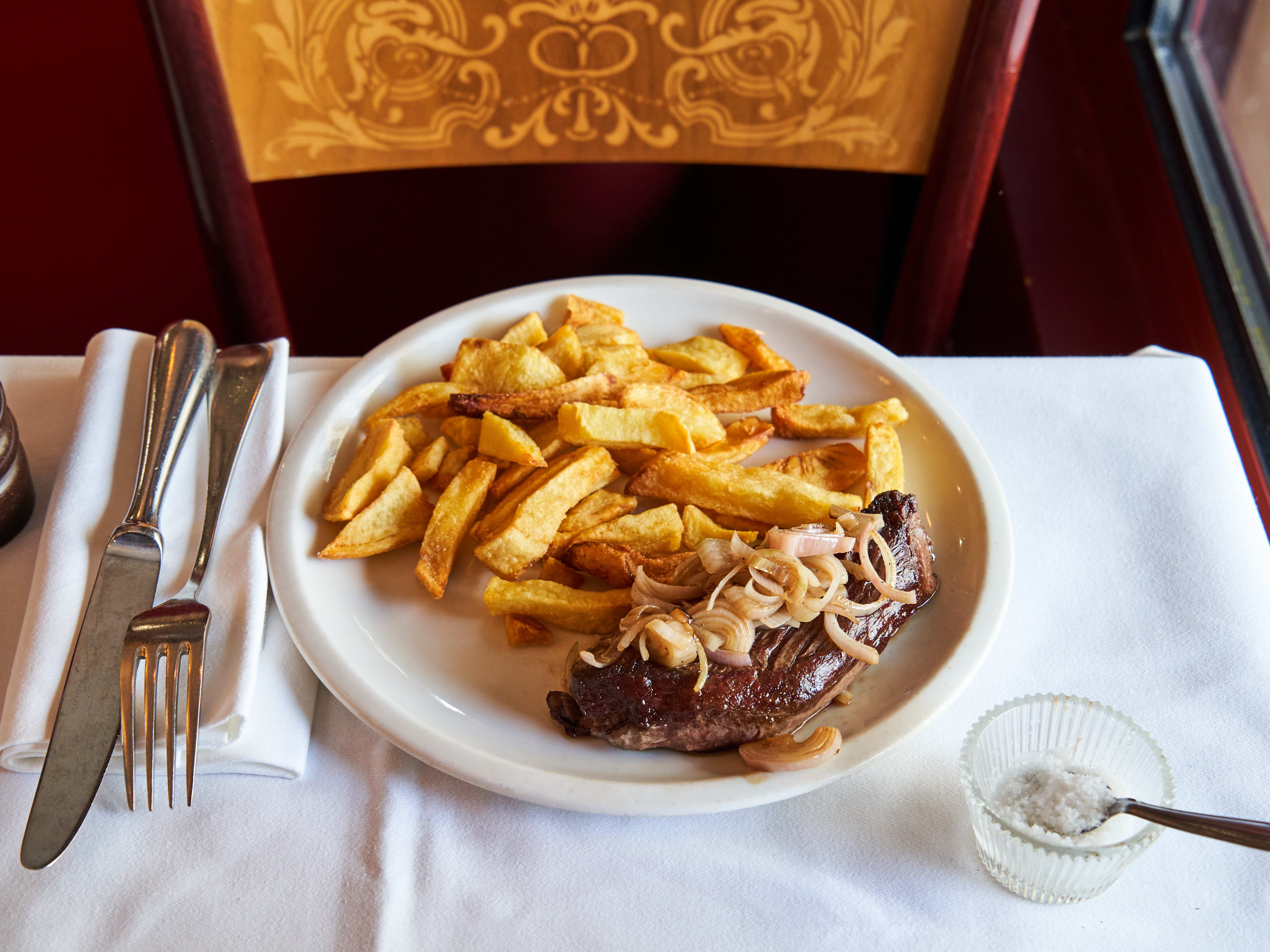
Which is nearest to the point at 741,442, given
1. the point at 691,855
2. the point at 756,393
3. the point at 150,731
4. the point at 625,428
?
the point at 756,393

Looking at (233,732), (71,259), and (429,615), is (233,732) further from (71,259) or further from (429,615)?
(71,259)

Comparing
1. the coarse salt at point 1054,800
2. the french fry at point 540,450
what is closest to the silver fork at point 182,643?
the french fry at point 540,450

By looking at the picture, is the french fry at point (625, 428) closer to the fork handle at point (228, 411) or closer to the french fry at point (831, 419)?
the french fry at point (831, 419)

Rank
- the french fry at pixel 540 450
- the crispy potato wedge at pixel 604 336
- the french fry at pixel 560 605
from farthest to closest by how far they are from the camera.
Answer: the crispy potato wedge at pixel 604 336 → the french fry at pixel 540 450 → the french fry at pixel 560 605

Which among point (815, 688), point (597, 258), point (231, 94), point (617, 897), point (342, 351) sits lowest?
point (342, 351)

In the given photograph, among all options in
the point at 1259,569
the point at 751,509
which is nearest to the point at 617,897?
the point at 751,509
